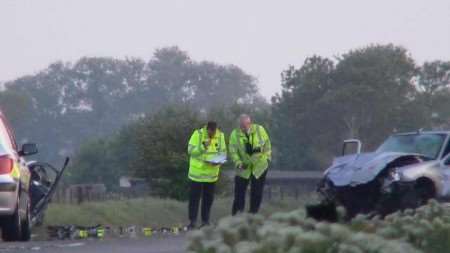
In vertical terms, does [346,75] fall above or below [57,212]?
above

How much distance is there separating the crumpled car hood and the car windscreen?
37.5 inches

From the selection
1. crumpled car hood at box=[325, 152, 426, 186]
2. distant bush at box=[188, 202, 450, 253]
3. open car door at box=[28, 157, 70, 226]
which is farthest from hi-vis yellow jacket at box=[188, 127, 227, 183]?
distant bush at box=[188, 202, 450, 253]

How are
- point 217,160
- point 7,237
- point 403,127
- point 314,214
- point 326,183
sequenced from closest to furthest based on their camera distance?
point 314,214, point 7,237, point 217,160, point 326,183, point 403,127

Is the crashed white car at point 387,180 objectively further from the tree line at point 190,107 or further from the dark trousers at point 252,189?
the tree line at point 190,107

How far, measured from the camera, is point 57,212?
2489cm

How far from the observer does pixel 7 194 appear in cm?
1571

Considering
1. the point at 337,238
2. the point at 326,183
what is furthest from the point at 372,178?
the point at 337,238

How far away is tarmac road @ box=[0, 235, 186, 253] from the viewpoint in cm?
1459

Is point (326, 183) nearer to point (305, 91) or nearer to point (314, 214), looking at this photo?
point (314, 214)

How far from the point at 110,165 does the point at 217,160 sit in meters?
47.9

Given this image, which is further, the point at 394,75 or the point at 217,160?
the point at 394,75

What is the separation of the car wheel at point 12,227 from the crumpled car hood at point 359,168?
17.5ft

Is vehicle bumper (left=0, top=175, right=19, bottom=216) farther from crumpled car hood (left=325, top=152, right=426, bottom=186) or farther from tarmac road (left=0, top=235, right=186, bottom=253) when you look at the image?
crumpled car hood (left=325, top=152, right=426, bottom=186)

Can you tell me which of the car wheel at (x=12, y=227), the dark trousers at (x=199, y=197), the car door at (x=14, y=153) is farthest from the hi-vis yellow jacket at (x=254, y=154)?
the car wheel at (x=12, y=227)
